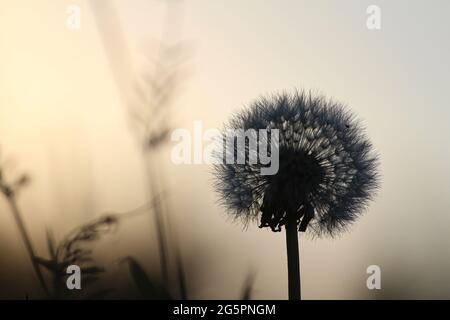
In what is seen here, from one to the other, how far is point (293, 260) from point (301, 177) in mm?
329

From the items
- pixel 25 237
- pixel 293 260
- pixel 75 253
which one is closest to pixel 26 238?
pixel 25 237

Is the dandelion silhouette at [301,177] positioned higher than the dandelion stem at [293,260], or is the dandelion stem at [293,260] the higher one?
the dandelion silhouette at [301,177]

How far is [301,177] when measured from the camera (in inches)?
82.4

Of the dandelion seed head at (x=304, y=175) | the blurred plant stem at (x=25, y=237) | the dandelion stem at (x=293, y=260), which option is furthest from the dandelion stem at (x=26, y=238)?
the dandelion stem at (x=293, y=260)

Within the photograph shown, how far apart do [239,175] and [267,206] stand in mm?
161

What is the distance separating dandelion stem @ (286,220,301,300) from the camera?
2129 millimetres

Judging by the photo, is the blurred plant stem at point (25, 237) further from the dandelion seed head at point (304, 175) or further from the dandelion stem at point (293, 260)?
the dandelion stem at point (293, 260)

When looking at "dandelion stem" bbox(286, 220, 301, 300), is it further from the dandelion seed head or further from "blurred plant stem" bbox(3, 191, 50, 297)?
"blurred plant stem" bbox(3, 191, 50, 297)

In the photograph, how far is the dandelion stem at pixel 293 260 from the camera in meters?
2.13

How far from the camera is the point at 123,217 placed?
2.18 m

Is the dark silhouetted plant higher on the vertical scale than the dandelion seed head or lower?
lower

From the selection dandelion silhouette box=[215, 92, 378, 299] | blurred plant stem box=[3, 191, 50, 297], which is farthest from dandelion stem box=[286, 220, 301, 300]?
blurred plant stem box=[3, 191, 50, 297]

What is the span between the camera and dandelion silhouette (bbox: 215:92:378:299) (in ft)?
6.86
